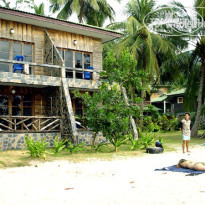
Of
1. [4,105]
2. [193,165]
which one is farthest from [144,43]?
[193,165]

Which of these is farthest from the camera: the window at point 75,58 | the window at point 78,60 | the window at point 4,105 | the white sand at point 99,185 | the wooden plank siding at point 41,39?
the window at point 78,60

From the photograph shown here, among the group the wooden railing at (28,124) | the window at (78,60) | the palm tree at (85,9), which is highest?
the palm tree at (85,9)

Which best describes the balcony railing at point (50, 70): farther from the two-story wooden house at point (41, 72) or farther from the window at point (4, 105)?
the window at point (4, 105)

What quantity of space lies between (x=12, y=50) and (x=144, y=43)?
343 inches

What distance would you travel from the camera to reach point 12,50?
13.7 meters

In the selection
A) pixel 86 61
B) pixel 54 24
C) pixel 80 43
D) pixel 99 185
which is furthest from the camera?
pixel 86 61

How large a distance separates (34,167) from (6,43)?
8053 millimetres

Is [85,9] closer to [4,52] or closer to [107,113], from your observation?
[4,52]

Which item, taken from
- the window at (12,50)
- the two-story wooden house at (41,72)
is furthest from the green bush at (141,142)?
the window at (12,50)

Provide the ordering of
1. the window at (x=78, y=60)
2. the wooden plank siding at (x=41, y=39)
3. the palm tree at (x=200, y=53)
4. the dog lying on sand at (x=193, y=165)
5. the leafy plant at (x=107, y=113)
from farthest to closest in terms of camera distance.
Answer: the palm tree at (x=200, y=53)
the window at (x=78, y=60)
the wooden plank siding at (x=41, y=39)
the leafy plant at (x=107, y=113)
the dog lying on sand at (x=193, y=165)

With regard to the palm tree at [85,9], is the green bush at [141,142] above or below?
below

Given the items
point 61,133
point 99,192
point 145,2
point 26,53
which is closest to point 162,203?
point 99,192

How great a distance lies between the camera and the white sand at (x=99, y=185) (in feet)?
14.2

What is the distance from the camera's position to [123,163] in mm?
8164
